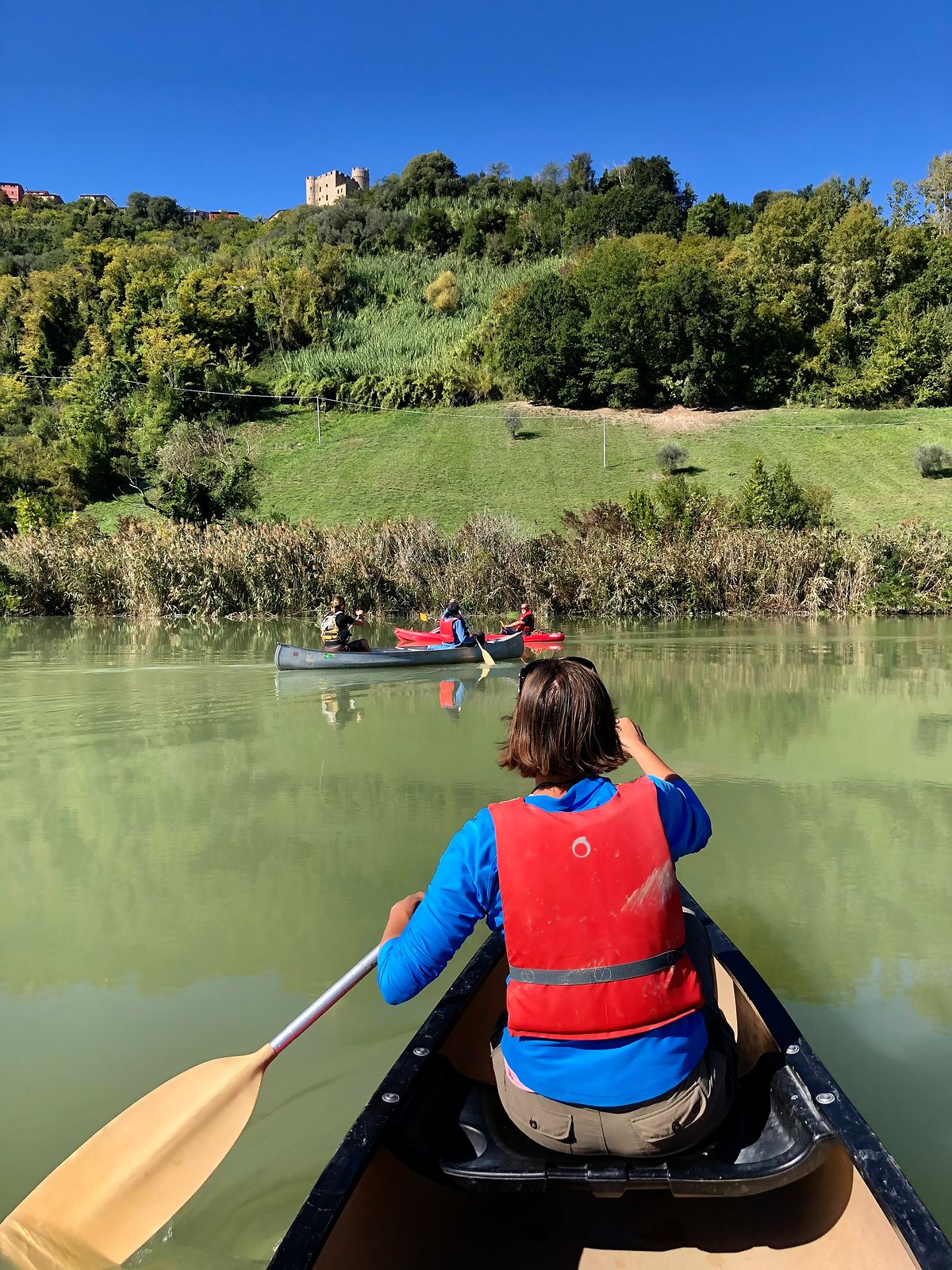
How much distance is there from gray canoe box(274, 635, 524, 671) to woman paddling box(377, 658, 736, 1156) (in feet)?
36.2

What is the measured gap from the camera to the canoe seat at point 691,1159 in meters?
2.06

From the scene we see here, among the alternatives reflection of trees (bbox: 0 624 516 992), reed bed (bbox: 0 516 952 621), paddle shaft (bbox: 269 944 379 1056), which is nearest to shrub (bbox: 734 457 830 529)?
reed bed (bbox: 0 516 952 621)

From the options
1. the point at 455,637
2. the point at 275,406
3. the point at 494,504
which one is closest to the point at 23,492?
the point at 275,406

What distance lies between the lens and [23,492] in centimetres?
3578

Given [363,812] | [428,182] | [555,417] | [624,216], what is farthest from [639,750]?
[428,182]

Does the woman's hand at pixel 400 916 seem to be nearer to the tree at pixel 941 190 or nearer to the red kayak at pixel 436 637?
the red kayak at pixel 436 637

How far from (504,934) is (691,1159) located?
0.66 meters

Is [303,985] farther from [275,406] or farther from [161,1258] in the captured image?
[275,406]

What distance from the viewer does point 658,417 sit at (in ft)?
134

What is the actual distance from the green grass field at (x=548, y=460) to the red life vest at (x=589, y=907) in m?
27.1

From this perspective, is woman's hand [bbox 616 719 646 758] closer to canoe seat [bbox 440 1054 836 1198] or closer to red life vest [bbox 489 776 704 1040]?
red life vest [bbox 489 776 704 1040]

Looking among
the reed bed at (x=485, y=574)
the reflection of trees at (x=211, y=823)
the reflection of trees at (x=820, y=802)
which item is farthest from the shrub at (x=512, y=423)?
the reflection of trees at (x=211, y=823)

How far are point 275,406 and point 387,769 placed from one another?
3939 centimetres

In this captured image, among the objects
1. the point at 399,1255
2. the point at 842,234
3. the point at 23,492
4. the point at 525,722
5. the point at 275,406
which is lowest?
the point at 399,1255
